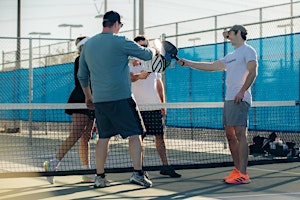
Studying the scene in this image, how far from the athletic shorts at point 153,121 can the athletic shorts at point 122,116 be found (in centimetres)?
123

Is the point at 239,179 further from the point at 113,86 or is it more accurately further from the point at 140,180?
the point at 113,86

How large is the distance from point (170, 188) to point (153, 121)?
128 centimetres

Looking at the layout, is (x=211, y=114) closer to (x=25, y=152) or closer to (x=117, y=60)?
(x=25, y=152)

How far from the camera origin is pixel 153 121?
8758 mm

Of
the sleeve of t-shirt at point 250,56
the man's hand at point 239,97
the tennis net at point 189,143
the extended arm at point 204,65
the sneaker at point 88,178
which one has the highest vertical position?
the sleeve of t-shirt at point 250,56

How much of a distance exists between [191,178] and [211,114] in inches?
245

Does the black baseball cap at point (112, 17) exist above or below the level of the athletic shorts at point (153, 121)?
above

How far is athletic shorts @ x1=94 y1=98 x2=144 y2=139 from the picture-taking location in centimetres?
742

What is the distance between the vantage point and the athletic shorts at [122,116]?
7422 mm

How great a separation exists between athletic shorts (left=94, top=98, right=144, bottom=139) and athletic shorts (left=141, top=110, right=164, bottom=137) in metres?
1.23

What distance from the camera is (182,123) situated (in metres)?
15.6

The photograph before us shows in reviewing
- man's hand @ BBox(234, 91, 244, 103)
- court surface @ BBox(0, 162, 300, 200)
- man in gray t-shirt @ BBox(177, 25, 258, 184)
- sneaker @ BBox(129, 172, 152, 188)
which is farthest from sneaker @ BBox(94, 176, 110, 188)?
man's hand @ BBox(234, 91, 244, 103)

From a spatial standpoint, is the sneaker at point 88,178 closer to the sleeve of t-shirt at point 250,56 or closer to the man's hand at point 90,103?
the man's hand at point 90,103

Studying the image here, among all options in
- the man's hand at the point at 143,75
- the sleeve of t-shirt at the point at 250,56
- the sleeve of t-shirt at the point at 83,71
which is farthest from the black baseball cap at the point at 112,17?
the sleeve of t-shirt at the point at 250,56
